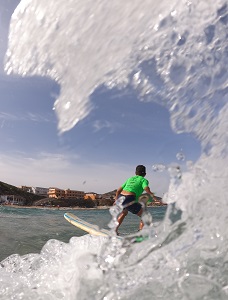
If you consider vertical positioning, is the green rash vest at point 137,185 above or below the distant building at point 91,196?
above

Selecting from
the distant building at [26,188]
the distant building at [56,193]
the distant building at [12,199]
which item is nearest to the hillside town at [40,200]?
the distant building at [12,199]

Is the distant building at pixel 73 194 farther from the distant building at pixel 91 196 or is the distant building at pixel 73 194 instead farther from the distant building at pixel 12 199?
the distant building at pixel 12 199

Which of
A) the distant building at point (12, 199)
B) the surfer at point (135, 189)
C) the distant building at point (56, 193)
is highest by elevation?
the surfer at point (135, 189)

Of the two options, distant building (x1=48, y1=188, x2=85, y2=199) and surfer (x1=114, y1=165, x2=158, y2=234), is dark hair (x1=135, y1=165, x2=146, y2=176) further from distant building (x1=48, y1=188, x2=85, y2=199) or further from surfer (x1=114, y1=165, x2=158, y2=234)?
distant building (x1=48, y1=188, x2=85, y2=199)

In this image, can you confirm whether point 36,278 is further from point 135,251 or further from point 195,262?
point 195,262

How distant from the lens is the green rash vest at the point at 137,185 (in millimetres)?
6297

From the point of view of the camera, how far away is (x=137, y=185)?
6.32 meters

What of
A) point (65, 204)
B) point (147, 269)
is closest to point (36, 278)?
point (147, 269)

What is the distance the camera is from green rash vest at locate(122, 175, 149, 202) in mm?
6297

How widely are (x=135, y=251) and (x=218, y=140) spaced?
1.65 meters

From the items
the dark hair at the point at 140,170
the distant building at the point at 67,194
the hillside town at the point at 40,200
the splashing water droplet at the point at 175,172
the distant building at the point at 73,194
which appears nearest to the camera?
the splashing water droplet at the point at 175,172

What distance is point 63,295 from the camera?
2.88 metres

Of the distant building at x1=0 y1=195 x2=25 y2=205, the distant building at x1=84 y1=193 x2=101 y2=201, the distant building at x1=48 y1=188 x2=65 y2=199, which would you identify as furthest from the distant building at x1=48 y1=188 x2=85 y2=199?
the distant building at x1=0 y1=195 x2=25 y2=205

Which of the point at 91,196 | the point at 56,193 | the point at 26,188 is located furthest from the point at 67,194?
the point at 26,188
